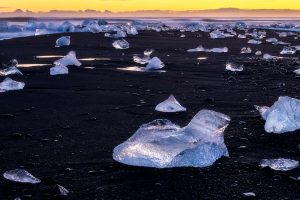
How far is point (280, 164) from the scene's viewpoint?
7.26 ft

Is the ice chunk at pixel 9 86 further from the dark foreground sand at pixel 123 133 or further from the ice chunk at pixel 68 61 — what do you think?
the ice chunk at pixel 68 61

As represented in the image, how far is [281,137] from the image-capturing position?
2.76 meters

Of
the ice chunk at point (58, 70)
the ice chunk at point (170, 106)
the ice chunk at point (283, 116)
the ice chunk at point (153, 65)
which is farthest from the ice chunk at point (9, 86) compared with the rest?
the ice chunk at point (283, 116)

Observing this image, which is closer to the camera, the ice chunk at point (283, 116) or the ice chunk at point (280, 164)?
the ice chunk at point (280, 164)

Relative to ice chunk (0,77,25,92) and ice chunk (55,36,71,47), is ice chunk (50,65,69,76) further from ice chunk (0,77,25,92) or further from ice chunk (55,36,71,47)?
ice chunk (55,36,71,47)

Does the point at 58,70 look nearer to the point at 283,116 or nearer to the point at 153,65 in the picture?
the point at 153,65

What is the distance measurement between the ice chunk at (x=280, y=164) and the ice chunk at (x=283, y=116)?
62 centimetres

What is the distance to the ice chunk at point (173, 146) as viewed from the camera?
219 cm

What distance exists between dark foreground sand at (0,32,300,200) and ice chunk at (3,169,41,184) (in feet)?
0.13

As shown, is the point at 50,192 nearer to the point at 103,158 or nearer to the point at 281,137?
the point at 103,158

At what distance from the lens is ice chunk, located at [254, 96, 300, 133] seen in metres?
2.83

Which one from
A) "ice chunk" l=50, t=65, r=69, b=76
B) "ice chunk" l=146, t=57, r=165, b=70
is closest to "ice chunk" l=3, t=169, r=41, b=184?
"ice chunk" l=50, t=65, r=69, b=76

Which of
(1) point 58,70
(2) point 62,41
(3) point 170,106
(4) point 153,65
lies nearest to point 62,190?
(3) point 170,106

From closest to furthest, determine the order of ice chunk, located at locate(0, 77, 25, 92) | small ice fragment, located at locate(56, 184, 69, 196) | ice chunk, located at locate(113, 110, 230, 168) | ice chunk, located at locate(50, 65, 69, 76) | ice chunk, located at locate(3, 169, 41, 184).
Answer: small ice fragment, located at locate(56, 184, 69, 196) → ice chunk, located at locate(3, 169, 41, 184) → ice chunk, located at locate(113, 110, 230, 168) → ice chunk, located at locate(0, 77, 25, 92) → ice chunk, located at locate(50, 65, 69, 76)
